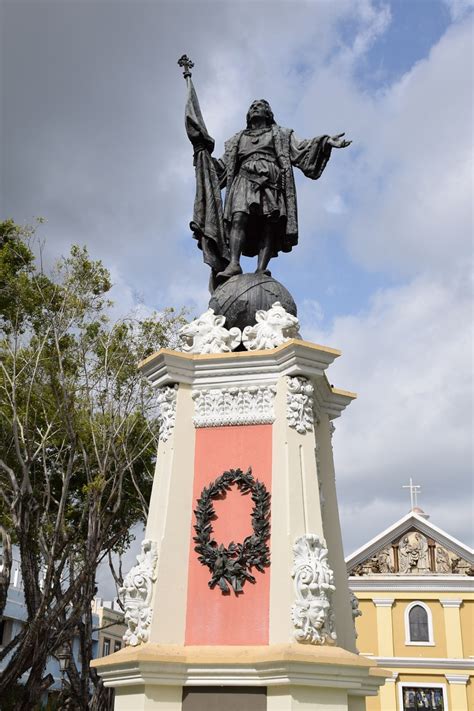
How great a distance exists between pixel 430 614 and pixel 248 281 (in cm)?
2495

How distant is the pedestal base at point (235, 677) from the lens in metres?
4.70

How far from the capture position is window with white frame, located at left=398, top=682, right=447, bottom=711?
88.1 feet

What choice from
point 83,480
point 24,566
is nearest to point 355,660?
point 24,566

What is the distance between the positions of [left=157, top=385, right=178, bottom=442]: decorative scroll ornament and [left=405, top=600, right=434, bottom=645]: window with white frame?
986 inches

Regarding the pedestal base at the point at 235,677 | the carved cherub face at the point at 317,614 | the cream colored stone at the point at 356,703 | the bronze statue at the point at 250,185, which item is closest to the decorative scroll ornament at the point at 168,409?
the bronze statue at the point at 250,185

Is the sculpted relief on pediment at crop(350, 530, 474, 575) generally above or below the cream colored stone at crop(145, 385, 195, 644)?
above

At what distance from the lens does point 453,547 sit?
94.0 feet

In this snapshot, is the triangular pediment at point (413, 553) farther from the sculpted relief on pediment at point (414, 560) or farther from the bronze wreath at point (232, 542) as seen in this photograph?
the bronze wreath at point (232, 542)

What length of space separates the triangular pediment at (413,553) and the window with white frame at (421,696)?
4118mm

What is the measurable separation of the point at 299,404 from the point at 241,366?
24.4 inches

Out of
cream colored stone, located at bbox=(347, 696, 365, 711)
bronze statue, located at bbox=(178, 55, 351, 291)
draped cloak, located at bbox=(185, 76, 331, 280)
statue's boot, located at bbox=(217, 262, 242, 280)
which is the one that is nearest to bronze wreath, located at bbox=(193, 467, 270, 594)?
cream colored stone, located at bbox=(347, 696, 365, 711)

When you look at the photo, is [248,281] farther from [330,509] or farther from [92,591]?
[92,591]

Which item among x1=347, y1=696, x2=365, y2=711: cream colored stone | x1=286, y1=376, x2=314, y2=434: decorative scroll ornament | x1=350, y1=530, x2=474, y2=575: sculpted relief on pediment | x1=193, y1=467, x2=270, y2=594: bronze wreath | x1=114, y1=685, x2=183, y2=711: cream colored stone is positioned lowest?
x1=114, y1=685, x2=183, y2=711: cream colored stone

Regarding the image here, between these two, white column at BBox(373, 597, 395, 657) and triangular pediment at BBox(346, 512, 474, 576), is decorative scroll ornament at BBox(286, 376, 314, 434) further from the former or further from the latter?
white column at BBox(373, 597, 395, 657)
